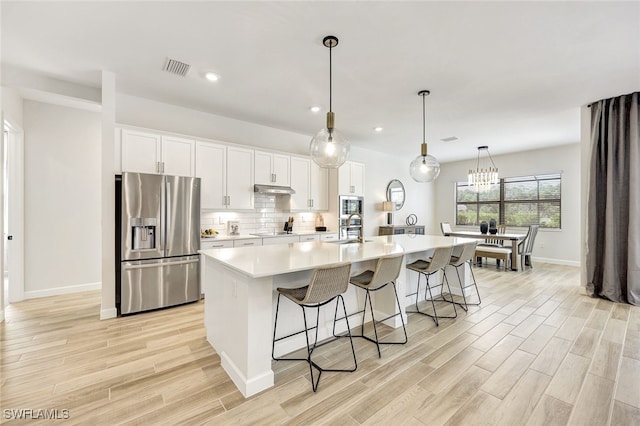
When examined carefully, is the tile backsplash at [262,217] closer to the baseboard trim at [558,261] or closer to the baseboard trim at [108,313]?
the baseboard trim at [108,313]

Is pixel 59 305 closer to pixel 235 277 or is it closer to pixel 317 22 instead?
pixel 235 277

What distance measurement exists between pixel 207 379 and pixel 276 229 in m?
3.32

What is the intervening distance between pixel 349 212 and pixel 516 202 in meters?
4.87

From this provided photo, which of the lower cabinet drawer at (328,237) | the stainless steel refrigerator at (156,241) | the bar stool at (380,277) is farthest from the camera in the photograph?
the lower cabinet drawer at (328,237)

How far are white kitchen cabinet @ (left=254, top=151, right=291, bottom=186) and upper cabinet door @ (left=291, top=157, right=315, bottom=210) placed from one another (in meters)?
0.13

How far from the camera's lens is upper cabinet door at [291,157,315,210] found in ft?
17.3

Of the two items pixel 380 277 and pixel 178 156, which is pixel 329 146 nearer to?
pixel 380 277

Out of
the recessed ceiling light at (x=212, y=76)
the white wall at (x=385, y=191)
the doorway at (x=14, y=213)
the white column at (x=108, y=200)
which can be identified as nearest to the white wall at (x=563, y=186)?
the white wall at (x=385, y=191)

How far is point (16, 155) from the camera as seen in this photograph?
148 inches

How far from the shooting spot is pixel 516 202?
7473 mm

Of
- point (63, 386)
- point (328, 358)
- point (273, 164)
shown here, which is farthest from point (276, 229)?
point (63, 386)

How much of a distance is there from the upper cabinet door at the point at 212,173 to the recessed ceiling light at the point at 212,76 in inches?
43.8

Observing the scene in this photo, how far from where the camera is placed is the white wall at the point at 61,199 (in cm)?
394

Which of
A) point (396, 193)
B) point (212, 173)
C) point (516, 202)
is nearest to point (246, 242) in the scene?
point (212, 173)
